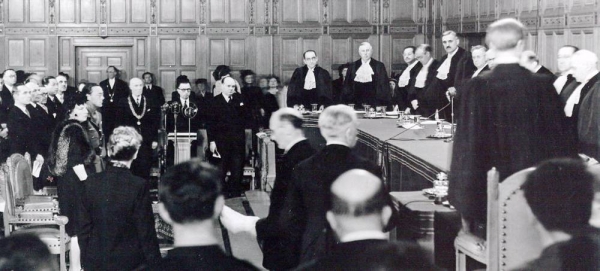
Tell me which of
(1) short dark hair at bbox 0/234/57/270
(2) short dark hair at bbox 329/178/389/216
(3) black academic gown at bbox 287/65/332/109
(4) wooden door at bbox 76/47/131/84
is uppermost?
(4) wooden door at bbox 76/47/131/84

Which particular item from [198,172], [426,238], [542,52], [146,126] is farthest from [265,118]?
[198,172]

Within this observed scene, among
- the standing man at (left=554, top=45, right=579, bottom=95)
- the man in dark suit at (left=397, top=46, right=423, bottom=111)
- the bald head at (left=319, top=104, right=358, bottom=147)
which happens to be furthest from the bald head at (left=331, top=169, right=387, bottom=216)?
the man in dark suit at (left=397, top=46, right=423, bottom=111)

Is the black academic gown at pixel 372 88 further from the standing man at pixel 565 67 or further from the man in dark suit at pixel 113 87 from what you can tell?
the man in dark suit at pixel 113 87

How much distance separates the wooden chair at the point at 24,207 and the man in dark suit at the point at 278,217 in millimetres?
2634

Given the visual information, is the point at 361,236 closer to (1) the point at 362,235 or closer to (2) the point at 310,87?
(1) the point at 362,235

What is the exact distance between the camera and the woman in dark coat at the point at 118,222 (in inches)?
169

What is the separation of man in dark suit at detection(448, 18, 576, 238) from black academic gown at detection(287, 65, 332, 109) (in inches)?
305

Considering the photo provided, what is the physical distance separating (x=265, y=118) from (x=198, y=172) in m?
9.31

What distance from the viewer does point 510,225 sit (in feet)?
11.4

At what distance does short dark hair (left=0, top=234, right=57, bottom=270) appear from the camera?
6.94 ft

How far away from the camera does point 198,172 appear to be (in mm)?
2459

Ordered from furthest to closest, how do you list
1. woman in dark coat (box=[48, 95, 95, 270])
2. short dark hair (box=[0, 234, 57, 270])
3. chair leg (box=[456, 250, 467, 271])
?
1. woman in dark coat (box=[48, 95, 95, 270])
2. chair leg (box=[456, 250, 467, 271])
3. short dark hair (box=[0, 234, 57, 270])

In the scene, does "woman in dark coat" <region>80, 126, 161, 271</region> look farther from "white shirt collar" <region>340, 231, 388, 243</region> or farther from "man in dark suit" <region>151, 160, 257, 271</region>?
"white shirt collar" <region>340, 231, 388, 243</region>

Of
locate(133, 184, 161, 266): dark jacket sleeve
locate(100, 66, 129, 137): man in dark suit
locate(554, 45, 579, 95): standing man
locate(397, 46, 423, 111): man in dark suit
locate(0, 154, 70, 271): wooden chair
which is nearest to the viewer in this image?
locate(133, 184, 161, 266): dark jacket sleeve
